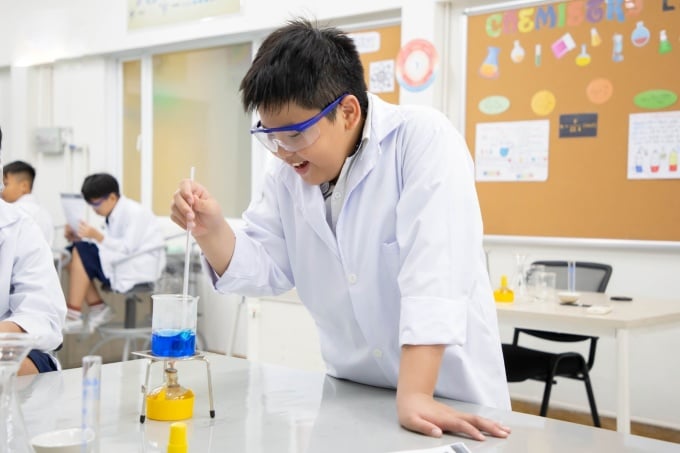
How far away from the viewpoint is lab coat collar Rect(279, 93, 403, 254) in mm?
1246

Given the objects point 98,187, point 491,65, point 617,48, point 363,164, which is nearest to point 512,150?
point 491,65

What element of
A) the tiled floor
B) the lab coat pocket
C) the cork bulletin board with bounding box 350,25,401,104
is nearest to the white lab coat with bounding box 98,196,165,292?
the cork bulletin board with bounding box 350,25,401,104

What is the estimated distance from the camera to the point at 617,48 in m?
3.58

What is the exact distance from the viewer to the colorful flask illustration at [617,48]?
3.57 m

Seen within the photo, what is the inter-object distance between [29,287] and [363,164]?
0.83 m

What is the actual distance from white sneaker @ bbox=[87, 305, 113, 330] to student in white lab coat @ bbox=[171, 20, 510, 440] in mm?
3423

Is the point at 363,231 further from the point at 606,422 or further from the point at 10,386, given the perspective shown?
the point at 606,422

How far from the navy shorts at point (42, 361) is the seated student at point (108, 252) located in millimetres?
2935

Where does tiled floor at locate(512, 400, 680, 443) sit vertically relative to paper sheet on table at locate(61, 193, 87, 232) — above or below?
below

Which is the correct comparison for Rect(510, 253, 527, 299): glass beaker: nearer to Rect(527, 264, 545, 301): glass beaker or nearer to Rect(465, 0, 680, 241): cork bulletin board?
Rect(527, 264, 545, 301): glass beaker

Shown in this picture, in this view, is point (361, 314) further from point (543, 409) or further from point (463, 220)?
point (543, 409)

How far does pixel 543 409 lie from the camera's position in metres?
2.75

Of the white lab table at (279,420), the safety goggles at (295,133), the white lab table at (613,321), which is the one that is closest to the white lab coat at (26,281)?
the white lab table at (279,420)

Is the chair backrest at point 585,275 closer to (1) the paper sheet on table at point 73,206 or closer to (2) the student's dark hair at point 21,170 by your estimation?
(1) the paper sheet on table at point 73,206
